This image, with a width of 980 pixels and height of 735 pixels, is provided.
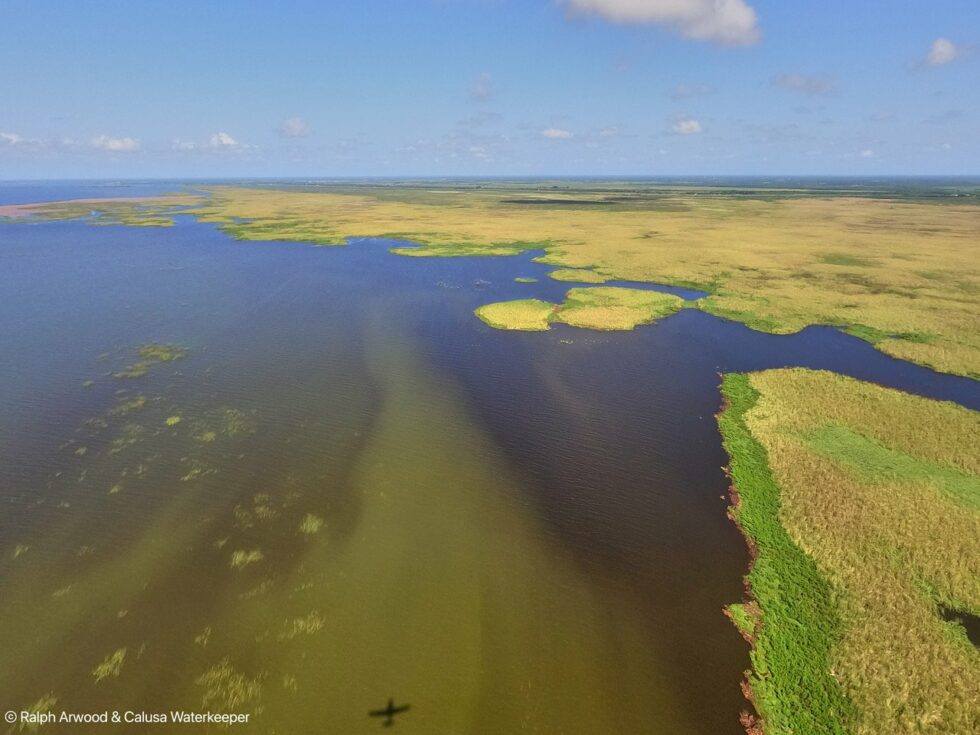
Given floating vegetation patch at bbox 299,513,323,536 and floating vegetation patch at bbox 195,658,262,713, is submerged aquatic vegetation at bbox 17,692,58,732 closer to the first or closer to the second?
floating vegetation patch at bbox 195,658,262,713

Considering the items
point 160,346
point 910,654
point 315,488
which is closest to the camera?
point 910,654

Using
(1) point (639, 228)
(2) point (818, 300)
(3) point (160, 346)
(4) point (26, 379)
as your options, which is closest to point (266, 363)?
(3) point (160, 346)

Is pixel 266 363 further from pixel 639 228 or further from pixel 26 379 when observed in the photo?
pixel 639 228

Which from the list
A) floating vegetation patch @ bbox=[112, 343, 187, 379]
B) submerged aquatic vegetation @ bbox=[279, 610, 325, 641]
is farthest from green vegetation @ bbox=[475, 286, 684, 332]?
submerged aquatic vegetation @ bbox=[279, 610, 325, 641]

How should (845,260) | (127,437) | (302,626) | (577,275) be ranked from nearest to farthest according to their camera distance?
(302,626)
(127,437)
(577,275)
(845,260)

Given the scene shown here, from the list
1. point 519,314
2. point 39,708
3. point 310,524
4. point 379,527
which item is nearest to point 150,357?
point 310,524

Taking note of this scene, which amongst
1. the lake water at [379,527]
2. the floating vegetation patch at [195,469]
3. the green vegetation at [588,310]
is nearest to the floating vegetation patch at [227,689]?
the lake water at [379,527]

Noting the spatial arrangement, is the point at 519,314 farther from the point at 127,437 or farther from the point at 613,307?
the point at 127,437
